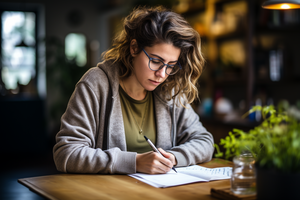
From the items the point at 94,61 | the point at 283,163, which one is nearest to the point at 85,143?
the point at 283,163

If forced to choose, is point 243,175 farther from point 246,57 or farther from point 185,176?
point 246,57

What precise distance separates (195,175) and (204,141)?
327 mm

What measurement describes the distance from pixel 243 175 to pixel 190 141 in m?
0.61

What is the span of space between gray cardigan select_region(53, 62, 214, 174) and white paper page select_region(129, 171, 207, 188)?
0.22ft

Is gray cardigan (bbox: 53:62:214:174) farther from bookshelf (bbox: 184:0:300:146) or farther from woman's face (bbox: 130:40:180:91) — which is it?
bookshelf (bbox: 184:0:300:146)

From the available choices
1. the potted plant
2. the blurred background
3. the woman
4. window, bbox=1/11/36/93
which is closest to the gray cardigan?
the woman

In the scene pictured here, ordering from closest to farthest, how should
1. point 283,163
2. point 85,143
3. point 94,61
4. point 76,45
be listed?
1. point 283,163
2. point 85,143
3. point 76,45
4. point 94,61

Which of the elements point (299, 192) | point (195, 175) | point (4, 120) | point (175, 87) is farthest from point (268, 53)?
point (4, 120)

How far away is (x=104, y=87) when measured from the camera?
151 centimetres

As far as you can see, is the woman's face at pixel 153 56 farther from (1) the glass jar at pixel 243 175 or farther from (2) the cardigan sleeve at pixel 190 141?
(1) the glass jar at pixel 243 175

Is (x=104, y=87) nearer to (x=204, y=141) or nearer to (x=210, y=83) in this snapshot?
(x=204, y=141)

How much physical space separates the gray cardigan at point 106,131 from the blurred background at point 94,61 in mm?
315

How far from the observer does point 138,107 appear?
1659mm

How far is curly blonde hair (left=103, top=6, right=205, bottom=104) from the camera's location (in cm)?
149
